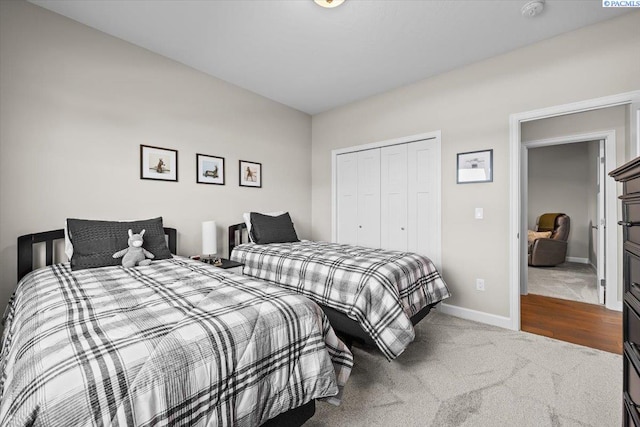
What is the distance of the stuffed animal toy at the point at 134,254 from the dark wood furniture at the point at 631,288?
9.01 ft

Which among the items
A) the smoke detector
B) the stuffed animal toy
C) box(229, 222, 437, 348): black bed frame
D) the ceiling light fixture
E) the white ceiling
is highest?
the white ceiling

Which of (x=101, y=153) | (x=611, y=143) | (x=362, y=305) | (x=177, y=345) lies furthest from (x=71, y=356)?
(x=611, y=143)

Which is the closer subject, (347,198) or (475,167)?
(475,167)

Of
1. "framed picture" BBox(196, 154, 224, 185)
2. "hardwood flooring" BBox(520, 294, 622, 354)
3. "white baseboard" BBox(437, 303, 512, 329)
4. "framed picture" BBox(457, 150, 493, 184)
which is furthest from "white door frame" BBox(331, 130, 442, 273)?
"framed picture" BBox(196, 154, 224, 185)

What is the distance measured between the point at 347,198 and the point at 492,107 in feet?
6.86

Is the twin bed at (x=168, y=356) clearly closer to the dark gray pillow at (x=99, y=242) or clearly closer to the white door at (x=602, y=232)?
the dark gray pillow at (x=99, y=242)

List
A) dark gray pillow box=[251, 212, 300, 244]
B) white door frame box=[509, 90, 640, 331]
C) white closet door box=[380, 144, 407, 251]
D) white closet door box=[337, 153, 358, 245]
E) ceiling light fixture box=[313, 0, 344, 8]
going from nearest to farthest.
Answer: ceiling light fixture box=[313, 0, 344, 8]
white door frame box=[509, 90, 640, 331]
dark gray pillow box=[251, 212, 300, 244]
white closet door box=[380, 144, 407, 251]
white closet door box=[337, 153, 358, 245]

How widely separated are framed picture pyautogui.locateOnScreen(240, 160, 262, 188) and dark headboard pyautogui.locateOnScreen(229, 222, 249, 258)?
54 centimetres

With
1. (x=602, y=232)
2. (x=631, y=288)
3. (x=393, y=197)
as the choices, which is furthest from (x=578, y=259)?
(x=631, y=288)

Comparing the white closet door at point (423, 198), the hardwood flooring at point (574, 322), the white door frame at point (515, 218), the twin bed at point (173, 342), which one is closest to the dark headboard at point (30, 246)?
the twin bed at point (173, 342)

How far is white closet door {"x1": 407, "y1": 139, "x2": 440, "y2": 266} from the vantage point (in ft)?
11.1

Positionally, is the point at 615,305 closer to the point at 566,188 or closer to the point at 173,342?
the point at 566,188

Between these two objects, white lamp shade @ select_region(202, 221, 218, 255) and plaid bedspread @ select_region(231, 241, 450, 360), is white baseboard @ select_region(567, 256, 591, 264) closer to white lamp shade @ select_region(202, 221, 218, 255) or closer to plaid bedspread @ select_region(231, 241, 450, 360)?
plaid bedspread @ select_region(231, 241, 450, 360)

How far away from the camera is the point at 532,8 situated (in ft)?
7.27
